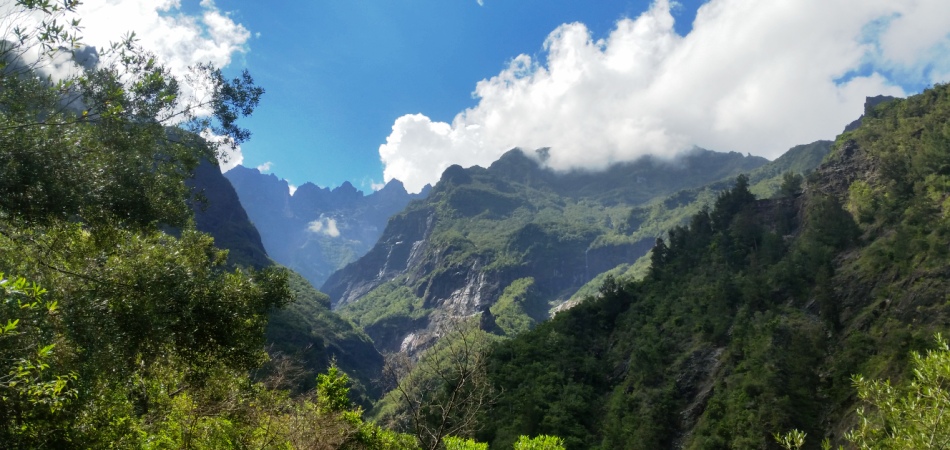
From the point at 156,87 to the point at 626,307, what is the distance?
58.1 meters

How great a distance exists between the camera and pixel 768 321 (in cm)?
3856

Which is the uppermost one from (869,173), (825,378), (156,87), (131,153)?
(156,87)

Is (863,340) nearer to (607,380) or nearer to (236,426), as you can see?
(607,380)

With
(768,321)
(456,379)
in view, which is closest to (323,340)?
(768,321)

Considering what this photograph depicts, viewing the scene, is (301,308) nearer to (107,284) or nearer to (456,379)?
(456,379)

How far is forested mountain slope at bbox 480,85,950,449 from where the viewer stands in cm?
3081

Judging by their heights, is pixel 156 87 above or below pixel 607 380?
above

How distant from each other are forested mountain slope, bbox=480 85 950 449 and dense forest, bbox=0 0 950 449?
0.22 m

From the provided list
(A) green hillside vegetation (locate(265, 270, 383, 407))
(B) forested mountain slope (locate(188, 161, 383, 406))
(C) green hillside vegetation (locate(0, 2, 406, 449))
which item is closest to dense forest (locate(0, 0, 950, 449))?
(C) green hillside vegetation (locate(0, 2, 406, 449))

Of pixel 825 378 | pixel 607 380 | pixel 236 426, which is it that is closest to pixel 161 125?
pixel 236 426

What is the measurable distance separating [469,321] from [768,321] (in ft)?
112

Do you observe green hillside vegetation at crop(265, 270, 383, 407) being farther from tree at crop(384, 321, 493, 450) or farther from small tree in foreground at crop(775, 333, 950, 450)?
small tree in foreground at crop(775, 333, 950, 450)

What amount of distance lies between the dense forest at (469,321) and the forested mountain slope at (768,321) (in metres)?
0.22

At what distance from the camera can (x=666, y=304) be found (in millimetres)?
53406
